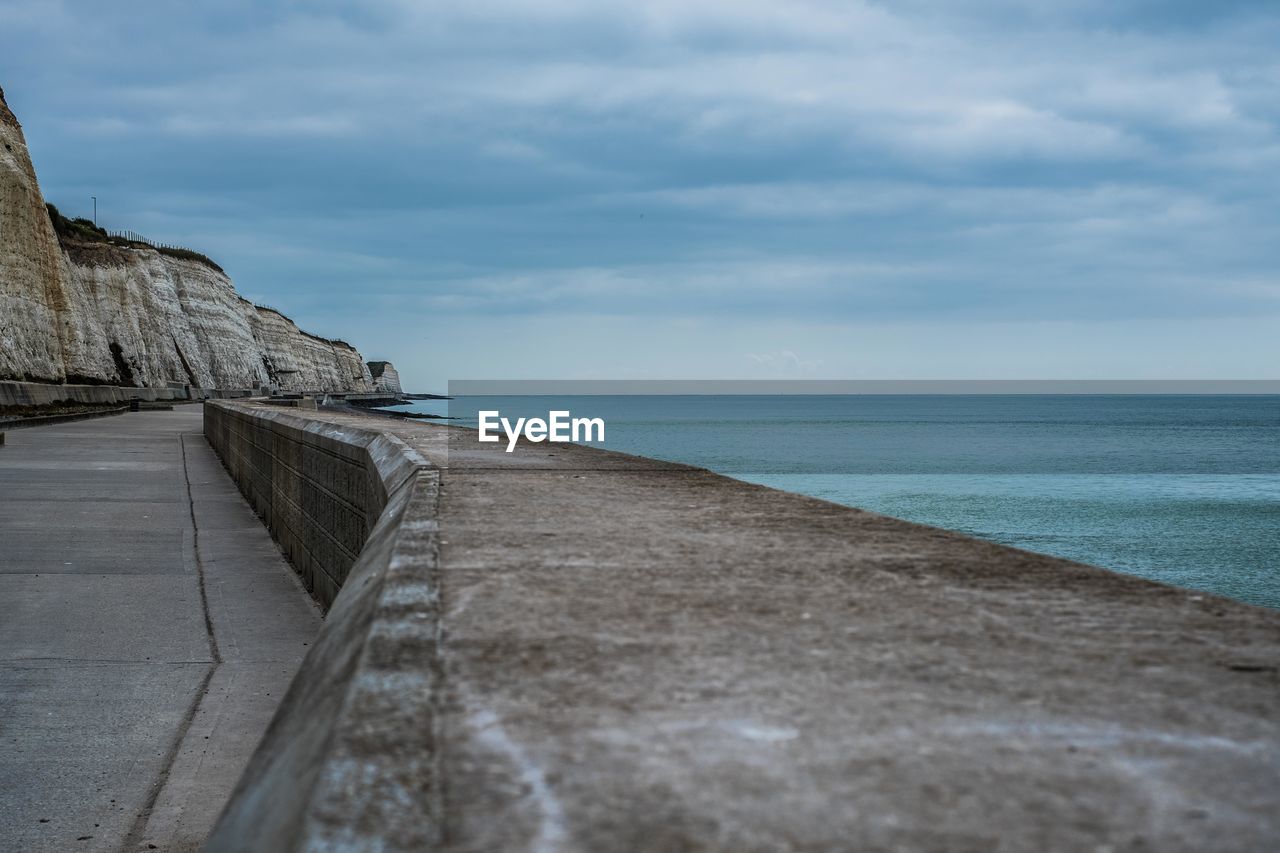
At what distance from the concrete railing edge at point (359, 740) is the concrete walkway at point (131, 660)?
1621 mm

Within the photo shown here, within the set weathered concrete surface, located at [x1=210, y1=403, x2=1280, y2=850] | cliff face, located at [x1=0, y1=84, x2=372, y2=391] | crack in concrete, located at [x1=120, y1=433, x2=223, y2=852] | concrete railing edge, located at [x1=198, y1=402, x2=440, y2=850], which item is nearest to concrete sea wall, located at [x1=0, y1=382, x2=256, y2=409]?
cliff face, located at [x1=0, y1=84, x2=372, y2=391]

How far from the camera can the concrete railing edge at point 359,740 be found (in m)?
1.63

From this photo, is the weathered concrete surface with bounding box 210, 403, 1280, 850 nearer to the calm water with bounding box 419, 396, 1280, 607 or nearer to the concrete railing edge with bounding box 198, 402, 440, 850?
the concrete railing edge with bounding box 198, 402, 440, 850

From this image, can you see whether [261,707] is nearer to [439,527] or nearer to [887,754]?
[439,527]

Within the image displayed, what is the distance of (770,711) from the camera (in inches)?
84.7

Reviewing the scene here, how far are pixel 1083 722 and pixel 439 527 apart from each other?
9.33 feet

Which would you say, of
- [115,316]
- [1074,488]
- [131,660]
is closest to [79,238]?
[115,316]

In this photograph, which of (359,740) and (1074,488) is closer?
(359,740)

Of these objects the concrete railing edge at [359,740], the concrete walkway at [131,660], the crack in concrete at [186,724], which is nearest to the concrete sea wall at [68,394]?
the concrete walkway at [131,660]

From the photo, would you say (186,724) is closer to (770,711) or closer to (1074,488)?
→ (770,711)

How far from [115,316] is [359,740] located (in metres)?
67.0

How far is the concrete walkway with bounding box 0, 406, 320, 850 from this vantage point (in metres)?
4.20

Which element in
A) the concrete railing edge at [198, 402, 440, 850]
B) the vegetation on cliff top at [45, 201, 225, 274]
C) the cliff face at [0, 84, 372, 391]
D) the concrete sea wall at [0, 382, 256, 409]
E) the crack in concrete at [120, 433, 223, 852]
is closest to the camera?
the concrete railing edge at [198, 402, 440, 850]

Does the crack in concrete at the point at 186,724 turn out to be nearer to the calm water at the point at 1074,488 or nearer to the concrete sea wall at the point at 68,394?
the calm water at the point at 1074,488
